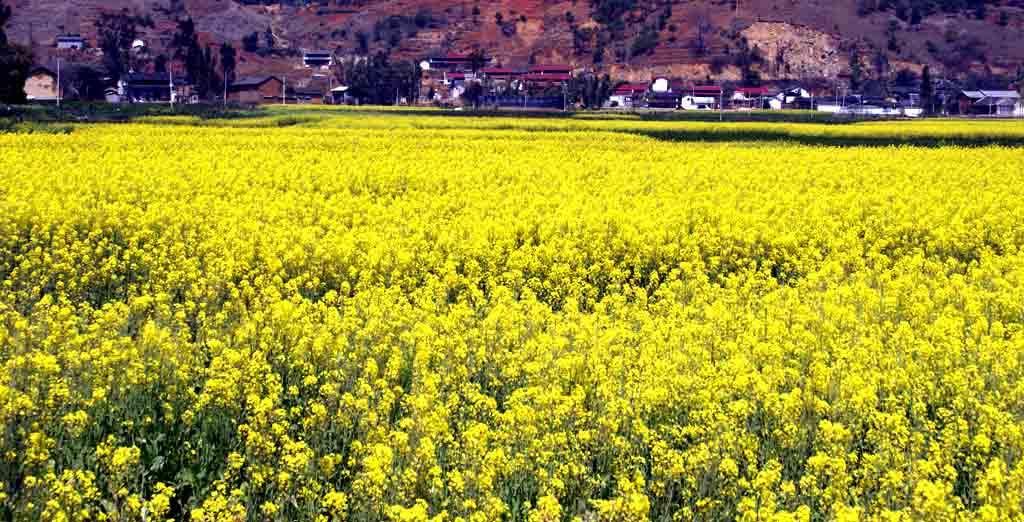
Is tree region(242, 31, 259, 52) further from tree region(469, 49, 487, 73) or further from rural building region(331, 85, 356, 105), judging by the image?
tree region(469, 49, 487, 73)

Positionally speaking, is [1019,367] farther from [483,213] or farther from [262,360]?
[483,213]

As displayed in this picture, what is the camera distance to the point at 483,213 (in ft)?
54.9

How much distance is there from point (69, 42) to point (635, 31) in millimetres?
82446

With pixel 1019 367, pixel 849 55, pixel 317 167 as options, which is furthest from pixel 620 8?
pixel 1019 367

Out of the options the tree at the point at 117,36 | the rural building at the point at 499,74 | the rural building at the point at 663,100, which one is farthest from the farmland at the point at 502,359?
the rural building at the point at 499,74

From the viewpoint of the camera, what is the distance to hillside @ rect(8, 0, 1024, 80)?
5625 inches

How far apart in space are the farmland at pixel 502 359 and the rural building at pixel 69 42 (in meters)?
142

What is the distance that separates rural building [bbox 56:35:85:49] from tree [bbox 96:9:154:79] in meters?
2.98

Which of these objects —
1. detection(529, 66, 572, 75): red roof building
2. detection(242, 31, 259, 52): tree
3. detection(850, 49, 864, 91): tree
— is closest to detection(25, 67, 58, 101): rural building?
detection(242, 31, 259, 52): tree

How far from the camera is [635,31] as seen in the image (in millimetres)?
154000

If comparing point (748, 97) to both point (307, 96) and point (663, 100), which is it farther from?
point (307, 96)

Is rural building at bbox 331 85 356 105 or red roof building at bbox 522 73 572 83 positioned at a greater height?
red roof building at bbox 522 73 572 83

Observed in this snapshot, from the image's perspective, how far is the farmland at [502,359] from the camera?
20.5ft

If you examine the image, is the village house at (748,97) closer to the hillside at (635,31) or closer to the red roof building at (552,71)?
the hillside at (635,31)
